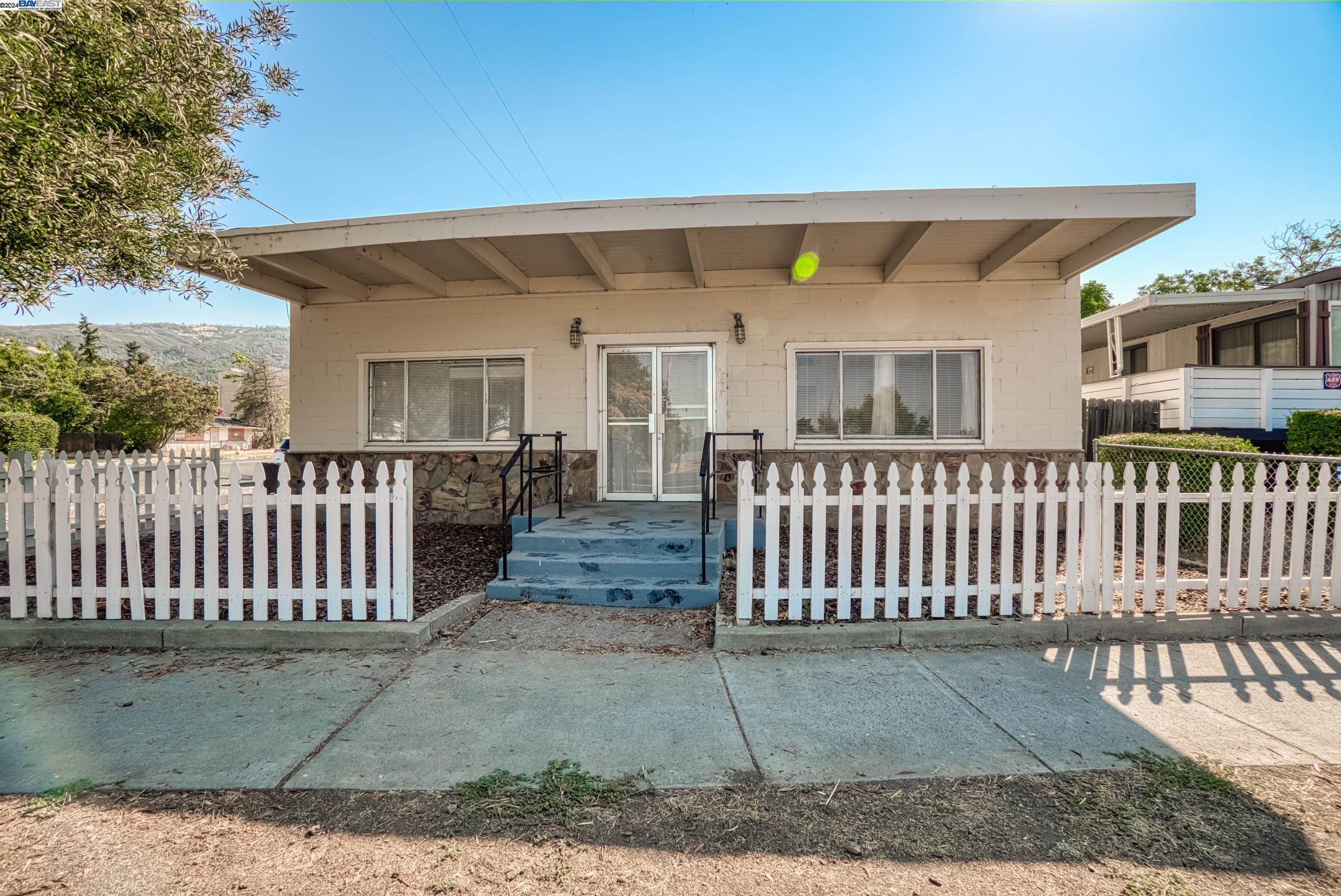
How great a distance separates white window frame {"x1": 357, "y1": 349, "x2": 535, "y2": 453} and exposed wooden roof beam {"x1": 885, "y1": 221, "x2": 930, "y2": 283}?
444 centimetres

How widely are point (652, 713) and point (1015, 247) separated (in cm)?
604

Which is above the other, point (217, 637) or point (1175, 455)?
point (1175, 455)

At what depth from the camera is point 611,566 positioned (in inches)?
194

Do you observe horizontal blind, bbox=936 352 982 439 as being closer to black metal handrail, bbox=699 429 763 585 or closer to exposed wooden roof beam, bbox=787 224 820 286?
exposed wooden roof beam, bbox=787 224 820 286

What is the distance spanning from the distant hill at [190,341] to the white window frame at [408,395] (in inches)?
4892

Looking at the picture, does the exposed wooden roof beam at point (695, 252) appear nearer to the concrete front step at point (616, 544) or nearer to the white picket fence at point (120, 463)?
the concrete front step at point (616, 544)

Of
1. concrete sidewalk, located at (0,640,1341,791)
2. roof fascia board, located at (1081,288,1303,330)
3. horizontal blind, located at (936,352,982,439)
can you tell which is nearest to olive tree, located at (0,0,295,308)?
concrete sidewalk, located at (0,640,1341,791)

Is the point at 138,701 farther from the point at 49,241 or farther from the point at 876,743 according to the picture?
the point at 876,743

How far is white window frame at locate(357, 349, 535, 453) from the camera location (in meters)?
7.63

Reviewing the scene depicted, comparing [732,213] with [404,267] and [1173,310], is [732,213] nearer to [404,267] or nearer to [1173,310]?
[404,267]

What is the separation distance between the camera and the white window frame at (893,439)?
7164 mm

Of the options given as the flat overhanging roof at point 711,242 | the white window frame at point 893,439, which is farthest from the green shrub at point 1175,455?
the flat overhanging roof at point 711,242

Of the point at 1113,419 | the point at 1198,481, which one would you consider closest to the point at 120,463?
the point at 1198,481

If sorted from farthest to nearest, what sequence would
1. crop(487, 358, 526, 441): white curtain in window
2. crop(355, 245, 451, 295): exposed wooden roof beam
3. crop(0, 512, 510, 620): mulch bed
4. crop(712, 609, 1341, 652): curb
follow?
crop(487, 358, 526, 441): white curtain in window < crop(355, 245, 451, 295): exposed wooden roof beam < crop(0, 512, 510, 620): mulch bed < crop(712, 609, 1341, 652): curb
